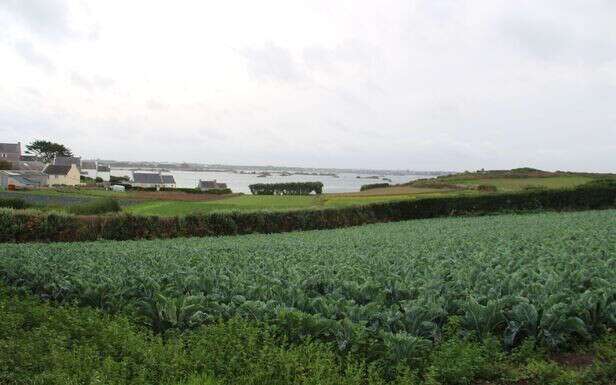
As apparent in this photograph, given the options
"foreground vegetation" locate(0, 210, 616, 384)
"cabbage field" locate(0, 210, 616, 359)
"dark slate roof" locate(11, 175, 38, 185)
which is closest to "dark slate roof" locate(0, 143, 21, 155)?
"dark slate roof" locate(11, 175, 38, 185)

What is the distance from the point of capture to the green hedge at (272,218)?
81.7 ft

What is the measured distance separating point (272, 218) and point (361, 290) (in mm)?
22462

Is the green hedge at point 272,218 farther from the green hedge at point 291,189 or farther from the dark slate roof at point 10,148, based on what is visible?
the dark slate roof at point 10,148

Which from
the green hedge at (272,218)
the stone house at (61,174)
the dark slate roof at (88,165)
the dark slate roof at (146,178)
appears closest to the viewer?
the green hedge at (272,218)

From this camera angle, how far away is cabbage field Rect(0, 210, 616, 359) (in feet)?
23.0

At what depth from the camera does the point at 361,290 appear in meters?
8.66

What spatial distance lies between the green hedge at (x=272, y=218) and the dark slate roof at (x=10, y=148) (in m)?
129

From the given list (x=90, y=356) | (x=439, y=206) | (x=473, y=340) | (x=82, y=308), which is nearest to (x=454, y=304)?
(x=473, y=340)

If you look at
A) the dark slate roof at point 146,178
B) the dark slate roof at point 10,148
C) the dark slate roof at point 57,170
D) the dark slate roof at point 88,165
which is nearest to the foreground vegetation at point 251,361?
the dark slate roof at point 57,170

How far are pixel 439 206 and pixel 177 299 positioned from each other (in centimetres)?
3248

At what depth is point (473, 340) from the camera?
6.94 metres

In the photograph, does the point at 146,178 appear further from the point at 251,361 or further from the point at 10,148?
the point at 251,361

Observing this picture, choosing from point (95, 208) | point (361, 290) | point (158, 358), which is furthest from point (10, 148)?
point (158, 358)

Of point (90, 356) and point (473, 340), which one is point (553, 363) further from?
point (90, 356)
